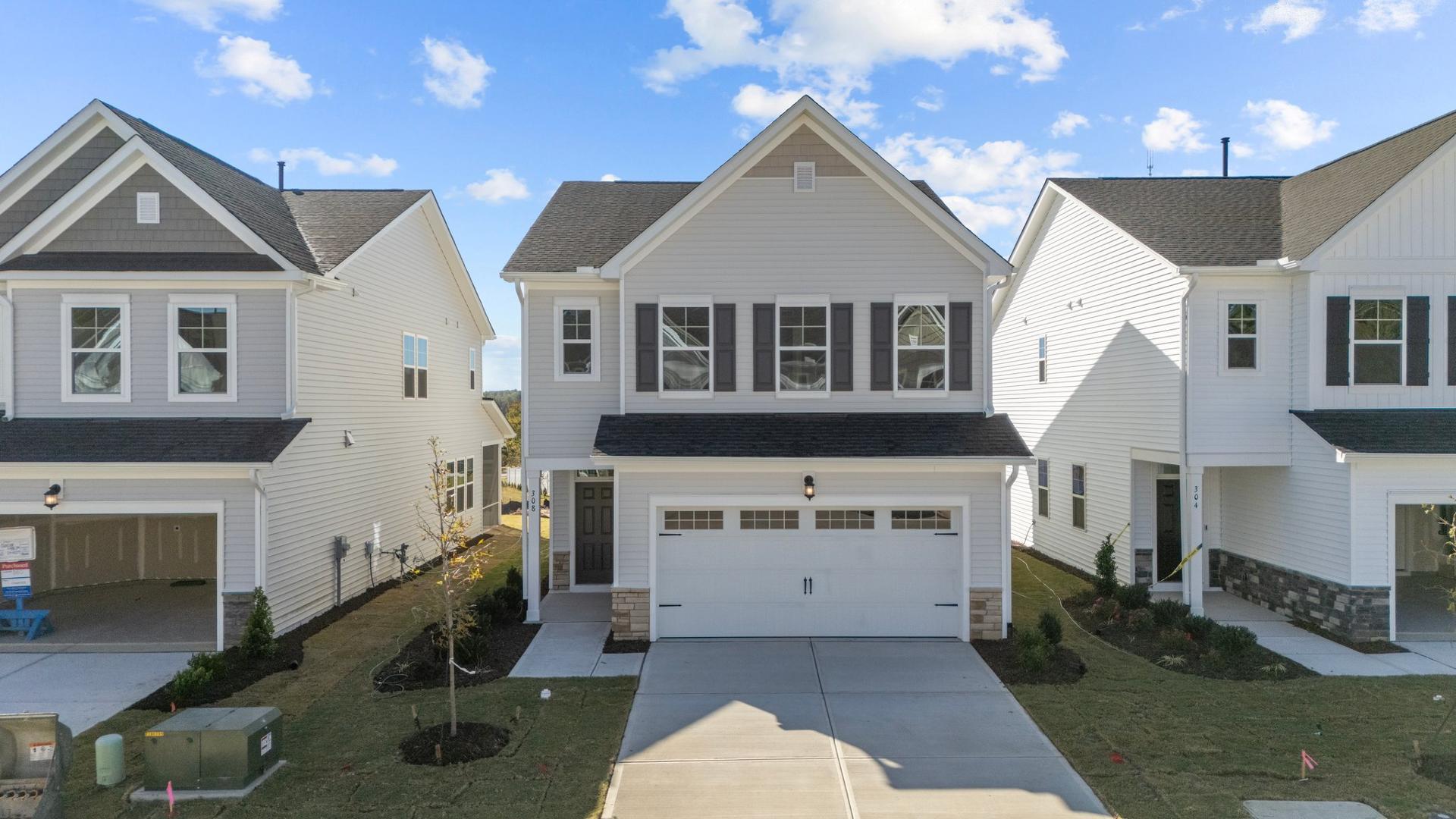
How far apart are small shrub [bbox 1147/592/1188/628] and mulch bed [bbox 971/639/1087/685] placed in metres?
1.95

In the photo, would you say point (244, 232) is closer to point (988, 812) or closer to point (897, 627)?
point (897, 627)

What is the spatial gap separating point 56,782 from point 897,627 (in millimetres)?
10236

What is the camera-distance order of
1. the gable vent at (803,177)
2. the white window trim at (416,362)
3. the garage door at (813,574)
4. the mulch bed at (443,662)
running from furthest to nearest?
1. the white window trim at (416,362)
2. the gable vent at (803,177)
3. the garage door at (813,574)
4. the mulch bed at (443,662)

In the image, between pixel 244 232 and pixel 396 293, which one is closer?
pixel 244 232

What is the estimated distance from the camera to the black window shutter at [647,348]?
13016 millimetres

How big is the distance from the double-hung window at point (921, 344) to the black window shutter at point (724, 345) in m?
2.73

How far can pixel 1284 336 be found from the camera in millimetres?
13750

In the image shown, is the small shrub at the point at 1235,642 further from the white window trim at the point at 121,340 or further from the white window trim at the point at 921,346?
the white window trim at the point at 121,340

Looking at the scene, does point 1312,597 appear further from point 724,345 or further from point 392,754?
point 392,754

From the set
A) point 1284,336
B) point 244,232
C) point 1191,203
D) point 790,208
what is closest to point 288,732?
point 244,232

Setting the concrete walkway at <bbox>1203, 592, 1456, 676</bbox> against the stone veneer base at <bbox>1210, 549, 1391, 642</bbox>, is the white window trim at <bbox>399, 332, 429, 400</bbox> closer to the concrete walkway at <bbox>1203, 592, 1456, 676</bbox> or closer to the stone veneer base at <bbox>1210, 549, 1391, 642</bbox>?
the concrete walkway at <bbox>1203, 592, 1456, 676</bbox>

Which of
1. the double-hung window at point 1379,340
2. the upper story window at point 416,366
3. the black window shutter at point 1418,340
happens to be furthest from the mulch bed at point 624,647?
the black window shutter at point 1418,340

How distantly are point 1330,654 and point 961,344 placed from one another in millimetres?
7136

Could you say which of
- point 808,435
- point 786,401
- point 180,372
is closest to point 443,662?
point 808,435
